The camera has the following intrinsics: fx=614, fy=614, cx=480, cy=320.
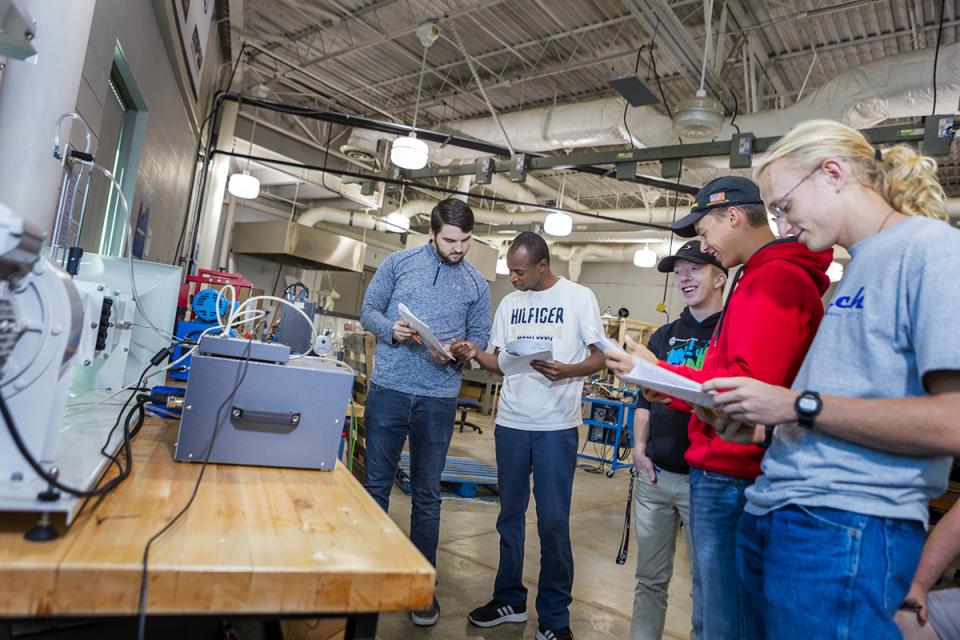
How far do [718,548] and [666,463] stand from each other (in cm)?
61

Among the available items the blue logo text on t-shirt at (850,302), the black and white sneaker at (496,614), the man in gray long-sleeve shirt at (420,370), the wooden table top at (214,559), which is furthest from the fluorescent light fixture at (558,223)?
the wooden table top at (214,559)

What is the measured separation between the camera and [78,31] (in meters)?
1.62

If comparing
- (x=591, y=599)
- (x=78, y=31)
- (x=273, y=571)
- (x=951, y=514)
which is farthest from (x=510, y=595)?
(x=78, y=31)

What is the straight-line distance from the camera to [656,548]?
1901 millimetres

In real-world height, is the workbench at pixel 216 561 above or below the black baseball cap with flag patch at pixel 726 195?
below

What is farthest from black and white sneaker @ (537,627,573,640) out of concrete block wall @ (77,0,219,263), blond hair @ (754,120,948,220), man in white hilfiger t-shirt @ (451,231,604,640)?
concrete block wall @ (77,0,219,263)

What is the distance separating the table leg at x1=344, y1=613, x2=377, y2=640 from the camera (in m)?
0.76

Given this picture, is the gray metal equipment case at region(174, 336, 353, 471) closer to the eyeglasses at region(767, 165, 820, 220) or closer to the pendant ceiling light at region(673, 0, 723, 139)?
the eyeglasses at region(767, 165, 820, 220)

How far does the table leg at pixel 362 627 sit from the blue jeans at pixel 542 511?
4.90 ft

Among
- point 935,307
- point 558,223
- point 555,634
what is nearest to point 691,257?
point 935,307

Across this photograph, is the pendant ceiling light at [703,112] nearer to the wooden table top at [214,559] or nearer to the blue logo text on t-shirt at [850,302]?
the blue logo text on t-shirt at [850,302]

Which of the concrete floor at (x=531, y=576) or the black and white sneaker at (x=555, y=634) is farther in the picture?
the concrete floor at (x=531, y=576)

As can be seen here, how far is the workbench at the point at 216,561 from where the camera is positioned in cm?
61

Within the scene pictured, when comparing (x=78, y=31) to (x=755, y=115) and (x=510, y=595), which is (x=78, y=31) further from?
(x=755, y=115)
